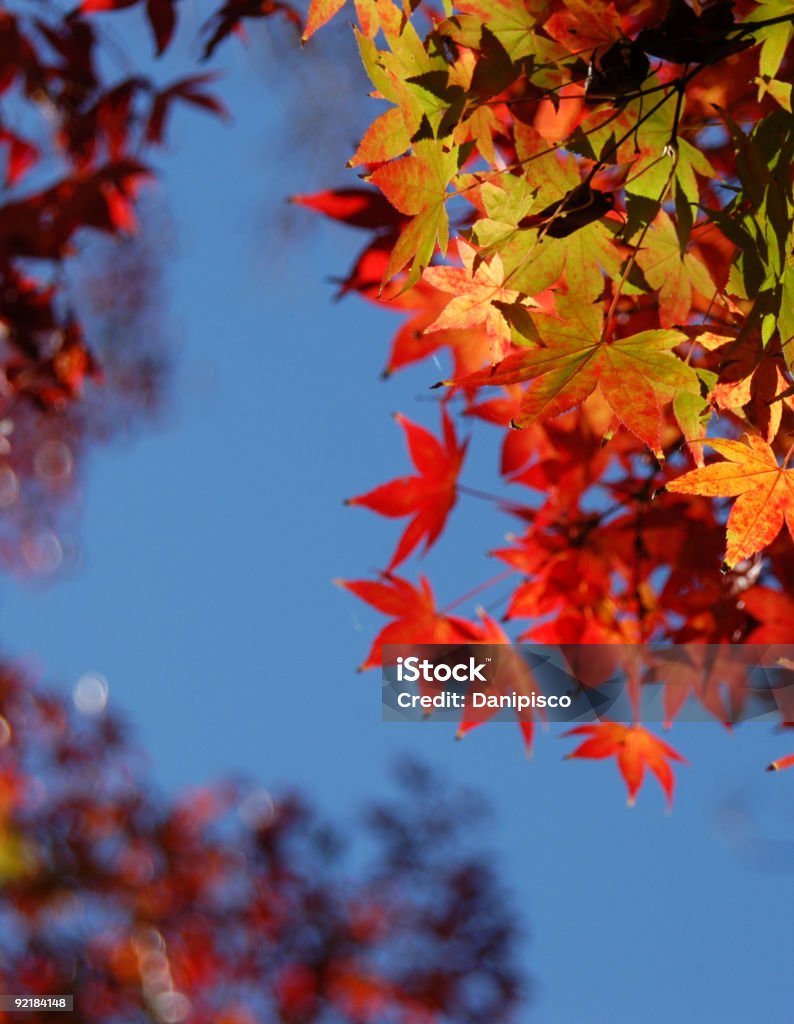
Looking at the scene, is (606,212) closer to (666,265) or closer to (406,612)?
(666,265)

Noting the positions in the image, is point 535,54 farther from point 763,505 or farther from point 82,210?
point 82,210

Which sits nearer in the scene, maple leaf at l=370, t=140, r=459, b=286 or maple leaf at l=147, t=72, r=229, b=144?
maple leaf at l=370, t=140, r=459, b=286

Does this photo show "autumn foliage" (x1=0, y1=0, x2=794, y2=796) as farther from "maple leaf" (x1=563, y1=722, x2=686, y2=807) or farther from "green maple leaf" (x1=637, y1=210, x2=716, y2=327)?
"maple leaf" (x1=563, y1=722, x2=686, y2=807)

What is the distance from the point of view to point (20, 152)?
171cm

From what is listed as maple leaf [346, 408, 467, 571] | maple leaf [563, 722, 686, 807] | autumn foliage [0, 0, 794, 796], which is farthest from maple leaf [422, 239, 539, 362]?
maple leaf [563, 722, 686, 807]

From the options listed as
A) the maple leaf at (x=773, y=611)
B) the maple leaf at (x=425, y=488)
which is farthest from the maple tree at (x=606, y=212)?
the maple leaf at (x=425, y=488)

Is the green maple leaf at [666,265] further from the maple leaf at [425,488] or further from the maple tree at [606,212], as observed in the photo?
the maple leaf at [425,488]

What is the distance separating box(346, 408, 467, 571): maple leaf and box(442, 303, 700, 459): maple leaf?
1.59 feet

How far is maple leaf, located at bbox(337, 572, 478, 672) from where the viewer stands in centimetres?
102

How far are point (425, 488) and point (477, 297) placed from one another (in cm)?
49

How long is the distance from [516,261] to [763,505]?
215mm

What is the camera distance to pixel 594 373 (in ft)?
1.73

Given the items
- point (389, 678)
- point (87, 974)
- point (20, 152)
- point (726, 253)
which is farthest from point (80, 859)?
point (726, 253)

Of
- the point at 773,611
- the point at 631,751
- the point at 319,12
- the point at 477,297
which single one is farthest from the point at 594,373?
the point at 631,751
